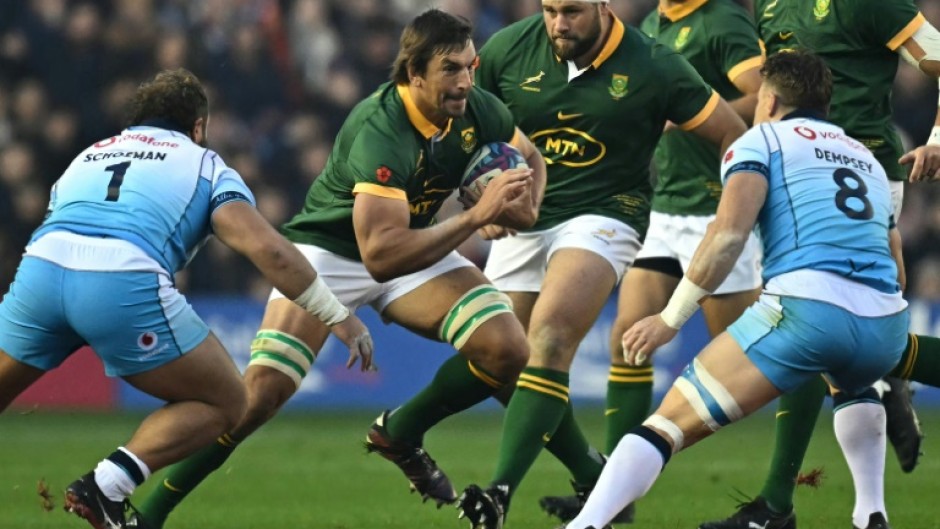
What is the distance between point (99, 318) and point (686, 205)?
398 centimetres

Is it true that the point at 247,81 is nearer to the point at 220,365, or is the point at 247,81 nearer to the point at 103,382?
the point at 103,382

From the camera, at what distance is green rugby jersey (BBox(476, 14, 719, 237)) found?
8625mm

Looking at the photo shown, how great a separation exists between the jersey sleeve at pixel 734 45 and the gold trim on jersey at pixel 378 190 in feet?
8.78

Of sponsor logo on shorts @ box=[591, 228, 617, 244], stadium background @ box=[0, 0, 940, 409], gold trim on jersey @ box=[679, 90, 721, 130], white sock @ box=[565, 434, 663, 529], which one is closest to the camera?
white sock @ box=[565, 434, 663, 529]

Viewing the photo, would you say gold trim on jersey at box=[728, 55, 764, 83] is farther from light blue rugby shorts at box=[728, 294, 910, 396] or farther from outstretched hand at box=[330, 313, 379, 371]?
outstretched hand at box=[330, 313, 379, 371]

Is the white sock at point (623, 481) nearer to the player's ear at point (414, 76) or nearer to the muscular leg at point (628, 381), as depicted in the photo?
the player's ear at point (414, 76)

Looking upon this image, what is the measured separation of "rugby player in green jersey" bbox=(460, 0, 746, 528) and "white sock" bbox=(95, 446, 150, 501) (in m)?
2.26

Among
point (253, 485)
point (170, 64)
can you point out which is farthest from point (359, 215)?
point (170, 64)

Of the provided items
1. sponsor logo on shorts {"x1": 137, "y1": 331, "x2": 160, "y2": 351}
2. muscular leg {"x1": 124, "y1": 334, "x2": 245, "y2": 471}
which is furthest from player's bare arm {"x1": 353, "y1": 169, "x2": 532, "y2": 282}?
sponsor logo on shorts {"x1": 137, "y1": 331, "x2": 160, "y2": 351}

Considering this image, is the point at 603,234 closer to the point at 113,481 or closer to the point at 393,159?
the point at 393,159

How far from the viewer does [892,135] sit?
889 cm

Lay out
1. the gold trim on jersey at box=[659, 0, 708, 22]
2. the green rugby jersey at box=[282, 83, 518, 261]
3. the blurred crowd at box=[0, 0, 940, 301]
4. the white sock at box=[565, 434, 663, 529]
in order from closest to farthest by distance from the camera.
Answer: the white sock at box=[565, 434, 663, 529] < the green rugby jersey at box=[282, 83, 518, 261] < the gold trim on jersey at box=[659, 0, 708, 22] < the blurred crowd at box=[0, 0, 940, 301]

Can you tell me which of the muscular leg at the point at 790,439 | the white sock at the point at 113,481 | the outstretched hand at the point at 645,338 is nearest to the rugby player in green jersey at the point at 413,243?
the white sock at the point at 113,481

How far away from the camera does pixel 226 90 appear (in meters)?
16.3
